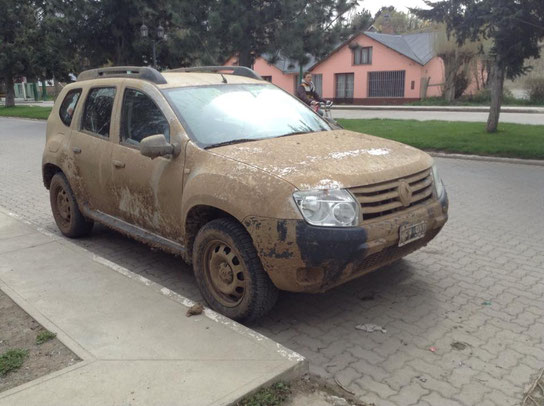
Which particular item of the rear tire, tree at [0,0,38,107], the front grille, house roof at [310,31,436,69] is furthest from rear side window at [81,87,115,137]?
house roof at [310,31,436,69]

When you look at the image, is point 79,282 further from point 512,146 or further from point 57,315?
point 512,146

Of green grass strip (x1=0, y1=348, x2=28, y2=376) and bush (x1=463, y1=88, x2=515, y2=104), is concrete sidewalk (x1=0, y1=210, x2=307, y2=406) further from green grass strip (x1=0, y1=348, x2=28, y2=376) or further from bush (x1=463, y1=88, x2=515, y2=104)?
bush (x1=463, y1=88, x2=515, y2=104)

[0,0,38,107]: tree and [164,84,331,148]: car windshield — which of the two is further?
[0,0,38,107]: tree

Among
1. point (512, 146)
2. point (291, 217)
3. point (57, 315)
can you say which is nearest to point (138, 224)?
point (57, 315)

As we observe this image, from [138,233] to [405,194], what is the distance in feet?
8.06

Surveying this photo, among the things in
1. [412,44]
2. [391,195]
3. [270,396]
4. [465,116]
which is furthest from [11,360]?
[412,44]

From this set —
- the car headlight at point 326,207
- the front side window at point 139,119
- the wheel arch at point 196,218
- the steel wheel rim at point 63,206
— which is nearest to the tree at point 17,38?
the steel wheel rim at point 63,206

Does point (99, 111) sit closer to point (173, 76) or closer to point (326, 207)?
point (173, 76)

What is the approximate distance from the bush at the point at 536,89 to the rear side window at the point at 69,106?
106 feet

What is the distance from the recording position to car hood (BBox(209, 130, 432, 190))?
142 inches

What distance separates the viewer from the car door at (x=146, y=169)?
4.32 meters

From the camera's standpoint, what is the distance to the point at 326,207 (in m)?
3.50

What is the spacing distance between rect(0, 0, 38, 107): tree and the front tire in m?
34.3

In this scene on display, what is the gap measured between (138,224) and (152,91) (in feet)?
3.98
